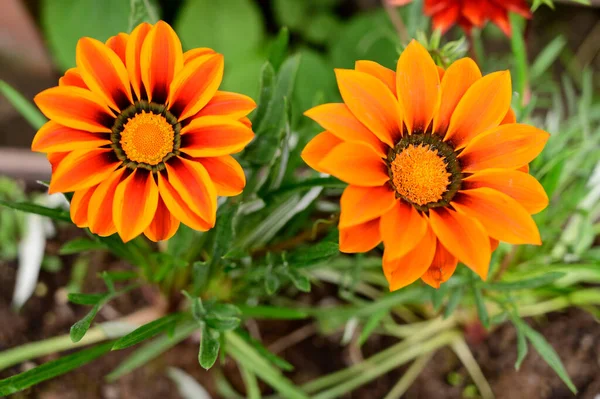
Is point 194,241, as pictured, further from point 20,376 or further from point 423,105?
point 423,105

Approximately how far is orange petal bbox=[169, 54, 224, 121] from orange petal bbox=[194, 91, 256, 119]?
0.4 inches

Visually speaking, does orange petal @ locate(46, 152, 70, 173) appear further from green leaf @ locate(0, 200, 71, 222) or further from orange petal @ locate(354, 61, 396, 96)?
orange petal @ locate(354, 61, 396, 96)

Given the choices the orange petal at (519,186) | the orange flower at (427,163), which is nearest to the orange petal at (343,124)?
the orange flower at (427,163)

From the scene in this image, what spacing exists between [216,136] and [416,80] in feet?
0.64

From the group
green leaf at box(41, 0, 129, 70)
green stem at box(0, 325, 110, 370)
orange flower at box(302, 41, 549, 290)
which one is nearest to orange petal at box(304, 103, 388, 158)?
orange flower at box(302, 41, 549, 290)

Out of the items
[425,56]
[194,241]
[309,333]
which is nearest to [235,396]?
[309,333]

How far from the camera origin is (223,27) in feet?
3.75

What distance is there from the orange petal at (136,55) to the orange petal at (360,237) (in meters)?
0.24

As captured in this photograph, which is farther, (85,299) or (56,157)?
(85,299)

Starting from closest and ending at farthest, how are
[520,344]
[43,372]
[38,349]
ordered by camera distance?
1. [43,372]
2. [520,344]
3. [38,349]

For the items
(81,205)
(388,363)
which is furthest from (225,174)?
(388,363)

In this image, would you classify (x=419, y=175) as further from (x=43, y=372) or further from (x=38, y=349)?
(x=38, y=349)

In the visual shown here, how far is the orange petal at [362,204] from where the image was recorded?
0.46 metres

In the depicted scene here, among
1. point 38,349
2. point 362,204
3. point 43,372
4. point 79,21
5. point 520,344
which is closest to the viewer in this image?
point 362,204
